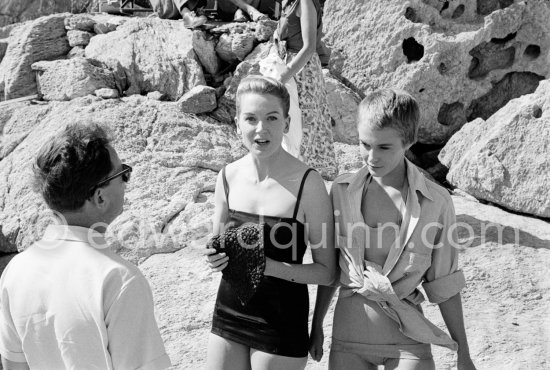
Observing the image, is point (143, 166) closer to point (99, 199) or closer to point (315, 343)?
point (315, 343)

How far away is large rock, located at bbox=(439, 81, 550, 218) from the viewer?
499 cm

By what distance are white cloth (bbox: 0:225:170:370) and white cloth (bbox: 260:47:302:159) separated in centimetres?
229

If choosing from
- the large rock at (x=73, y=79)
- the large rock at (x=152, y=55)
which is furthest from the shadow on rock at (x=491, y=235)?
the large rock at (x=73, y=79)

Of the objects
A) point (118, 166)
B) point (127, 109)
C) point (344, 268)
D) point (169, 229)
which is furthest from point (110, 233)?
point (118, 166)

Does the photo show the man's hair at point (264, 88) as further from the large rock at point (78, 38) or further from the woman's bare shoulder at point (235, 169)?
the large rock at point (78, 38)

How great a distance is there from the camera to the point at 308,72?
4383mm

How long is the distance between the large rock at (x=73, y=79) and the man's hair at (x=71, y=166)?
4.36 metres

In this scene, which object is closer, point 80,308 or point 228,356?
point 80,308

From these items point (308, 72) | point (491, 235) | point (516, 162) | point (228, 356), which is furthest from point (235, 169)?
point (516, 162)

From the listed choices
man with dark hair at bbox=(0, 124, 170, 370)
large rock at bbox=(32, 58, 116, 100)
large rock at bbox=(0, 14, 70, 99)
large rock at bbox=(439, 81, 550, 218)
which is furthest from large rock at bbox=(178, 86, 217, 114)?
man with dark hair at bbox=(0, 124, 170, 370)

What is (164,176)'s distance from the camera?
5.24 meters

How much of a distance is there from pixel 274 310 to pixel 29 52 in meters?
5.16

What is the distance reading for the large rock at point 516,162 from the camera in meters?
4.99

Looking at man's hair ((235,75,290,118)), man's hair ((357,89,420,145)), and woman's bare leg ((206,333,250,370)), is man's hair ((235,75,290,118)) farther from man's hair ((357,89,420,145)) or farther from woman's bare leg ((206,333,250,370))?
woman's bare leg ((206,333,250,370))
